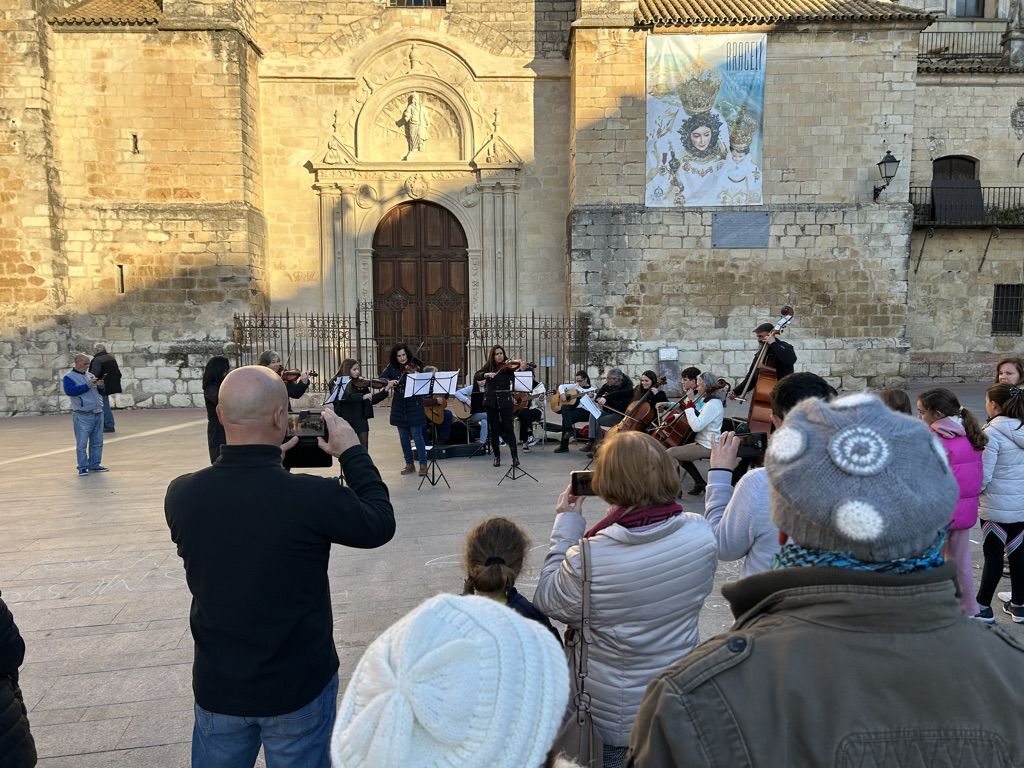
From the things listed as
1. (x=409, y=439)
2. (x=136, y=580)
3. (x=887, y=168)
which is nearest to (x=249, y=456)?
(x=136, y=580)

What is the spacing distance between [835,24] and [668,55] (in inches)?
145

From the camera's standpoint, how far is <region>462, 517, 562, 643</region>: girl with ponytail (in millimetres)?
2168

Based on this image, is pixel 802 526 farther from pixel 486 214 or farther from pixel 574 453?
pixel 486 214

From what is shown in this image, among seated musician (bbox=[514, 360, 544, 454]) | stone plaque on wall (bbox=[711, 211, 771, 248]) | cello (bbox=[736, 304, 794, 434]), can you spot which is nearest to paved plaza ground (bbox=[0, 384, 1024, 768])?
seated musician (bbox=[514, 360, 544, 454])

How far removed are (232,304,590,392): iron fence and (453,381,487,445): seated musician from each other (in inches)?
204

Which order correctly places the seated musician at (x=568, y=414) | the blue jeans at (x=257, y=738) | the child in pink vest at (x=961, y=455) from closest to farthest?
the blue jeans at (x=257, y=738) → the child in pink vest at (x=961, y=455) → the seated musician at (x=568, y=414)

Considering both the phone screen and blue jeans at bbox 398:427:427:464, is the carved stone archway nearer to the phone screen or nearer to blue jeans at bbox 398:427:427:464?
blue jeans at bbox 398:427:427:464

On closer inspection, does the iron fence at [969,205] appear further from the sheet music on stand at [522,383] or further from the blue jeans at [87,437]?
the blue jeans at [87,437]

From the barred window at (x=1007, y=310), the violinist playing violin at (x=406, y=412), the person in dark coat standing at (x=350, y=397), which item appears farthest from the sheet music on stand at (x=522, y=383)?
the barred window at (x=1007, y=310)

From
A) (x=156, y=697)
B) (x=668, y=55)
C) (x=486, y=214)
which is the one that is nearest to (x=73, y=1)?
(x=486, y=214)

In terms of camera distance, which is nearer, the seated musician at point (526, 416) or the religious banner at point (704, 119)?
the seated musician at point (526, 416)

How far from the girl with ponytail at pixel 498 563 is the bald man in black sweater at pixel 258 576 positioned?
0.34 m

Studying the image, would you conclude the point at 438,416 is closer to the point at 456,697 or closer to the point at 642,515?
the point at 642,515

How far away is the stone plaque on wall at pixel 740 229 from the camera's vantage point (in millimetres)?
15430
